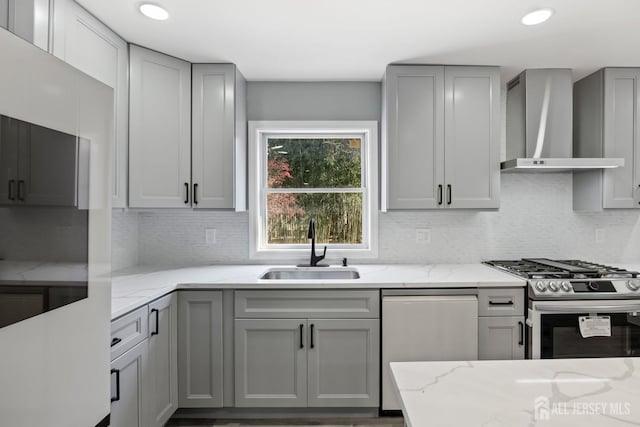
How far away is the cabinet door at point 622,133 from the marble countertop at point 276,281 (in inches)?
39.8

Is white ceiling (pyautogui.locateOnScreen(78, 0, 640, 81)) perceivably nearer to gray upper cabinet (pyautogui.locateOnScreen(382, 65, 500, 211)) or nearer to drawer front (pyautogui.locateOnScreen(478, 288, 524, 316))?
gray upper cabinet (pyautogui.locateOnScreen(382, 65, 500, 211))

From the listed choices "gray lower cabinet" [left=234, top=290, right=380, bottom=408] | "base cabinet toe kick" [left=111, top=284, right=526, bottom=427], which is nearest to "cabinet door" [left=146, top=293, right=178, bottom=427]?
"base cabinet toe kick" [left=111, top=284, right=526, bottom=427]

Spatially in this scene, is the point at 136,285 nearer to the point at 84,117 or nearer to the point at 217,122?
the point at 217,122

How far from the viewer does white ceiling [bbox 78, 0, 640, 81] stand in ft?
6.08

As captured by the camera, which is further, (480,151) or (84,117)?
(480,151)

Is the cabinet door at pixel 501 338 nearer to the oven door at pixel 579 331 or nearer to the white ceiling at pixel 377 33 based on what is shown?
the oven door at pixel 579 331

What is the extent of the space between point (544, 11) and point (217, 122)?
1.97 meters

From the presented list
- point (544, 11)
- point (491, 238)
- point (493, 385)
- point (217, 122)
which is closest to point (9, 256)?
point (493, 385)

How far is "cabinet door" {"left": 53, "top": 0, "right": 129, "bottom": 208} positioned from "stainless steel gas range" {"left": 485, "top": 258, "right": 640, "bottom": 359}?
233 centimetres

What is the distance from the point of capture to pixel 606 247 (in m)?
2.95

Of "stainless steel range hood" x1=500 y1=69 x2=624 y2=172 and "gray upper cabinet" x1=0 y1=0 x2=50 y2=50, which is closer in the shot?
"gray upper cabinet" x1=0 y1=0 x2=50 y2=50

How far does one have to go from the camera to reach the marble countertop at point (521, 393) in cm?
76

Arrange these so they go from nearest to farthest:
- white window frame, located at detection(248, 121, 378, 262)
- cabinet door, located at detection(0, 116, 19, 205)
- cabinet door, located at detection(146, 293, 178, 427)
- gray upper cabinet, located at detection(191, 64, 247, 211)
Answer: cabinet door, located at detection(0, 116, 19, 205) < cabinet door, located at detection(146, 293, 178, 427) < gray upper cabinet, located at detection(191, 64, 247, 211) < white window frame, located at detection(248, 121, 378, 262)

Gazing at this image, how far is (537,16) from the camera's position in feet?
6.32
